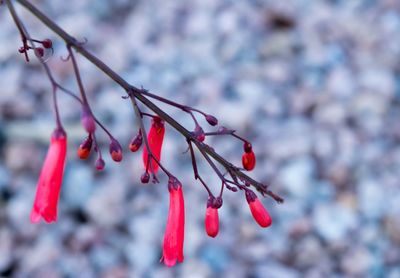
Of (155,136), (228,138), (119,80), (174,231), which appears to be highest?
(228,138)

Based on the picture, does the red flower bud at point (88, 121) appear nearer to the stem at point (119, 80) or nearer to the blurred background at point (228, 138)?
the stem at point (119, 80)

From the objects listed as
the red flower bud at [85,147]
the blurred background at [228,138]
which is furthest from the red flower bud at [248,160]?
the blurred background at [228,138]

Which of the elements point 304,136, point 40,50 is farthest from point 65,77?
point 40,50

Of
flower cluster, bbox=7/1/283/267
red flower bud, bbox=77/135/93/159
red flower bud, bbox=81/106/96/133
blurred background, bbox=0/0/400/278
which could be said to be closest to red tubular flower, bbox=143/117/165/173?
flower cluster, bbox=7/1/283/267

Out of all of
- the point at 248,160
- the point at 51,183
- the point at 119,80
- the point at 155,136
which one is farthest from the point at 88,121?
the point at 248,160

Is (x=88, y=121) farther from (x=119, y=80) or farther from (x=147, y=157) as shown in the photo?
(x=147, y=157)
